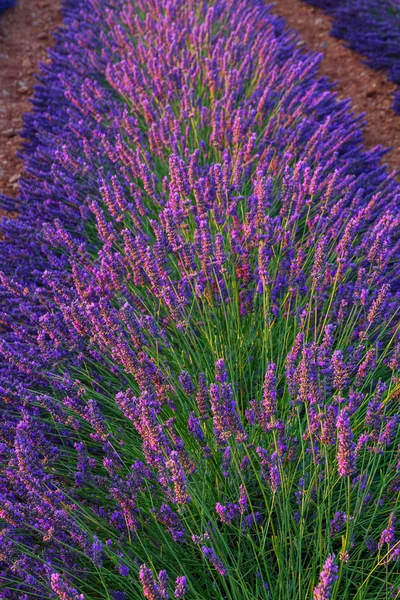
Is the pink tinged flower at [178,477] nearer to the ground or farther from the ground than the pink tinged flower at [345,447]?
nearer to the ground

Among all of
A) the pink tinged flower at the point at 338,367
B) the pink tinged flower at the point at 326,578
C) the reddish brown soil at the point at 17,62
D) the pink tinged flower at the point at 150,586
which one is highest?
the pink tinged flower at the point at 338,367

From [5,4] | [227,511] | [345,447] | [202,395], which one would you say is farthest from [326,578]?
[5,4]

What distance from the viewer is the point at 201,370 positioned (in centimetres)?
198

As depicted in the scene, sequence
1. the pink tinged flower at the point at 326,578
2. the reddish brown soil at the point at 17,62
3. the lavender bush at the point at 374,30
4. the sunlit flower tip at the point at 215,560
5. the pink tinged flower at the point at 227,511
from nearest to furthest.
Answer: the pink tinged flower at the point at 326,578, the sunlit flower tip at the point at 215,560, the pink tinged flower at the point at 227,511, the reddish brown soil at the point at 17,62, the lavender bush at the point at 374,30

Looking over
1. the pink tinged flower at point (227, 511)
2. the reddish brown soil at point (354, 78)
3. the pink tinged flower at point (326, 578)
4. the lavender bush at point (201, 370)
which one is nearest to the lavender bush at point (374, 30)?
the reddish brown soil at point (354, 78)

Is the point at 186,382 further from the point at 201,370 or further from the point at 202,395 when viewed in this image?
the point at 201,370

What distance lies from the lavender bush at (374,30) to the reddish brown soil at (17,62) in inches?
111

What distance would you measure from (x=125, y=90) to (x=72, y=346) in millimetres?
2357

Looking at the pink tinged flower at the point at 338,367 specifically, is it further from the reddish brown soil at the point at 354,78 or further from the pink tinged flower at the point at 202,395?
the reddish brown soil at the point at 354,78

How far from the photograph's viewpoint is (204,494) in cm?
155

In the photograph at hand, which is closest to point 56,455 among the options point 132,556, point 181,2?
point 132,556

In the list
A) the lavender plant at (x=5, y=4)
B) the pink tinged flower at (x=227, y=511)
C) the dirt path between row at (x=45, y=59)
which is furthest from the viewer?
the lavender plant at (x=5, y=4)

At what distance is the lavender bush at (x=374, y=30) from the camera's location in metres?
4.71

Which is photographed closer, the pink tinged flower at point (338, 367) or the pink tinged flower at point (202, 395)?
the pink tinged flower at point (338, 367)
